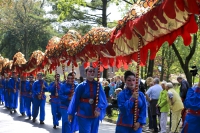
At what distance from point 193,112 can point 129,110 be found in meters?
1.32

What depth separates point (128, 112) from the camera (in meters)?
6.00

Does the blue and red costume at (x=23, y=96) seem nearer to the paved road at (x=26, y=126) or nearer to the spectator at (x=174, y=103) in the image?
the paved road at (x=26, y=126)

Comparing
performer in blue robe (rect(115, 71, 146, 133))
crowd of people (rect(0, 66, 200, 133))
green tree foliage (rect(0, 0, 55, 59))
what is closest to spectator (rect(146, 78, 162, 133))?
crowd of people (rect(0, 66, 200, 133))

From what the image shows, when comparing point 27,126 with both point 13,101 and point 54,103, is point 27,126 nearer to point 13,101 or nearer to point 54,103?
point 54,103

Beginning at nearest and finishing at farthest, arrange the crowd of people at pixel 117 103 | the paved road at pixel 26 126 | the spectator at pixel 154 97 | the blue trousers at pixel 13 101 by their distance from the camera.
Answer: the crowd of people at pixel 117 103 < the spectator at pixel 154 97 < the paved road at pixel 26 126 < the blue trousers at pixel 13 101

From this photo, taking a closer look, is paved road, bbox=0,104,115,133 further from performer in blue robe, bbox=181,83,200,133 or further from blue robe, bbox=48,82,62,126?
performer in blue robe, bbox=181,83,200,133

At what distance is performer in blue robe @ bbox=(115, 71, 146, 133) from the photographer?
596cm

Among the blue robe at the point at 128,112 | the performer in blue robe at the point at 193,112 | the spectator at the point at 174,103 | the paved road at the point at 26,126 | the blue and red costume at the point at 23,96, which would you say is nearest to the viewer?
the blue robe at the point at 128,112

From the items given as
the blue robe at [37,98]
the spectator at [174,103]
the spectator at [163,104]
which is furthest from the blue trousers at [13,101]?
the spectator at [174,103]

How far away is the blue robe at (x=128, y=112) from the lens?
5953 mm

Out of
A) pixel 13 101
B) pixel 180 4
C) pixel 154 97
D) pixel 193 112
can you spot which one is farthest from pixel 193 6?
pixel 13 101

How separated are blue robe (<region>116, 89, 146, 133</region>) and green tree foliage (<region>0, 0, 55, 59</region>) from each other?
94.2 feet

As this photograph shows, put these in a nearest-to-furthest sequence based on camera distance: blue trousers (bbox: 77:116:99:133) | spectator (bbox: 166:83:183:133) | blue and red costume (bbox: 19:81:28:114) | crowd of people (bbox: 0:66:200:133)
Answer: crowd of people (bbox: 0:66:200:133) < blue trousers (bbox: 77:116:99:133) < spectator (bbox: 166:83:183:133) < blue and red costume (bbox: 19:81:28:114)

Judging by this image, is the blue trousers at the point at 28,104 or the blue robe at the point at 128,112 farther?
the blue trousers at the point at 28,104
